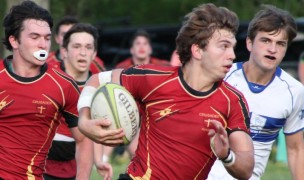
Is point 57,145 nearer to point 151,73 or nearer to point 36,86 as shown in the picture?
point 36,86

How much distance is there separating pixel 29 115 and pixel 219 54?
1657mm

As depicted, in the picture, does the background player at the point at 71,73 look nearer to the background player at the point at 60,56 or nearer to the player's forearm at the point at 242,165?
the background player at the point at 60,56

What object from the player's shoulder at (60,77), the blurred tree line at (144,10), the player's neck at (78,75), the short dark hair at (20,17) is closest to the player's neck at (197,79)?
the player's shoulder at (60,77)

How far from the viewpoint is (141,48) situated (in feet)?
54.3

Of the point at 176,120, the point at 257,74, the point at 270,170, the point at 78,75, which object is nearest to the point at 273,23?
the point at 257,74

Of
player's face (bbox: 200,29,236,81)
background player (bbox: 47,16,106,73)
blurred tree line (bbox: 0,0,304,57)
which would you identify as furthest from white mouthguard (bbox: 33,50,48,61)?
blurred tree line (bbox: 0,0,304,57)

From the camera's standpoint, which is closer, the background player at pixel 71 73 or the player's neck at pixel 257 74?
the player's neck at pixel 257 74

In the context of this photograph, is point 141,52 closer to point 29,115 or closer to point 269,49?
point 269,49

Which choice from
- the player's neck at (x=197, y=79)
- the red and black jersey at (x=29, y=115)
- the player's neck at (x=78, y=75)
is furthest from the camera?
the player's neck at (x=78, y=75)

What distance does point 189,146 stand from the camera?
718cm

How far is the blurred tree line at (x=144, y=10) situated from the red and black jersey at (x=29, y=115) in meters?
13.9

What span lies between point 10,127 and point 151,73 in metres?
1.32

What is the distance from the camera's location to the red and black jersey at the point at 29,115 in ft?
25.6

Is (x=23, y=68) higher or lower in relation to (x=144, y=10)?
higher
